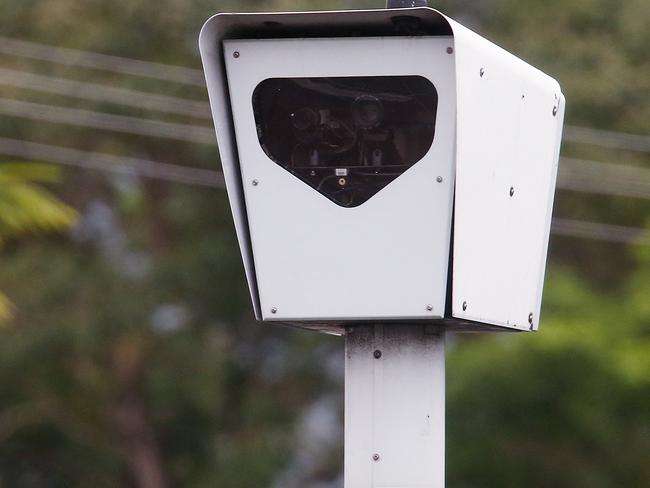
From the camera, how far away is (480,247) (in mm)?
3352

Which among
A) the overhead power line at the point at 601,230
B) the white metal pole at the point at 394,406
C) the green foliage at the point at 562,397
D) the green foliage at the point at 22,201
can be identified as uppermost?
the green foliage at the point at 22,201

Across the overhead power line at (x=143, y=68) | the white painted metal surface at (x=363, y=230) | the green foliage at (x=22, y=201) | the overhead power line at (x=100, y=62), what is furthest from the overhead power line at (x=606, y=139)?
the white painted metal surface at (x=363, y=230)

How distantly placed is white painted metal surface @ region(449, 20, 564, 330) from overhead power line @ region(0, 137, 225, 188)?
45.8 ft

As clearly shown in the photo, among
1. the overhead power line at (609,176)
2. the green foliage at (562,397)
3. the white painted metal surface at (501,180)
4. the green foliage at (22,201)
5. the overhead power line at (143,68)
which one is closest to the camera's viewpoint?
the white painted metal surface at (501,180)

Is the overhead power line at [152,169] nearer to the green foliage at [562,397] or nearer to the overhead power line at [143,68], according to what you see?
the green foliage at [562,397]

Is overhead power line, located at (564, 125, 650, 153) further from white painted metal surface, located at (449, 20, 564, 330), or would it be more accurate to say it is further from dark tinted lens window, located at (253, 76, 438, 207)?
dark tinted lens window, located at (253, 76, 438, 207)

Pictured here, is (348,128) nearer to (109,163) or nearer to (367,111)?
(367,111)

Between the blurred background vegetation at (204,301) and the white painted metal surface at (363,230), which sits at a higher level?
the white painted metal surface at (363,230)

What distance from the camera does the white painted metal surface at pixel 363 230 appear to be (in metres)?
3.29

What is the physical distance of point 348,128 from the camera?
3355mm

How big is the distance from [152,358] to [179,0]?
4572 millimetres

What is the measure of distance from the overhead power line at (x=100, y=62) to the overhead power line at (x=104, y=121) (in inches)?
18.8

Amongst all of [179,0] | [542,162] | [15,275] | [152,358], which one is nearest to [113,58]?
[179,0]

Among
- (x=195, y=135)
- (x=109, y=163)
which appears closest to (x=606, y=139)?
(x=195, y=135)
